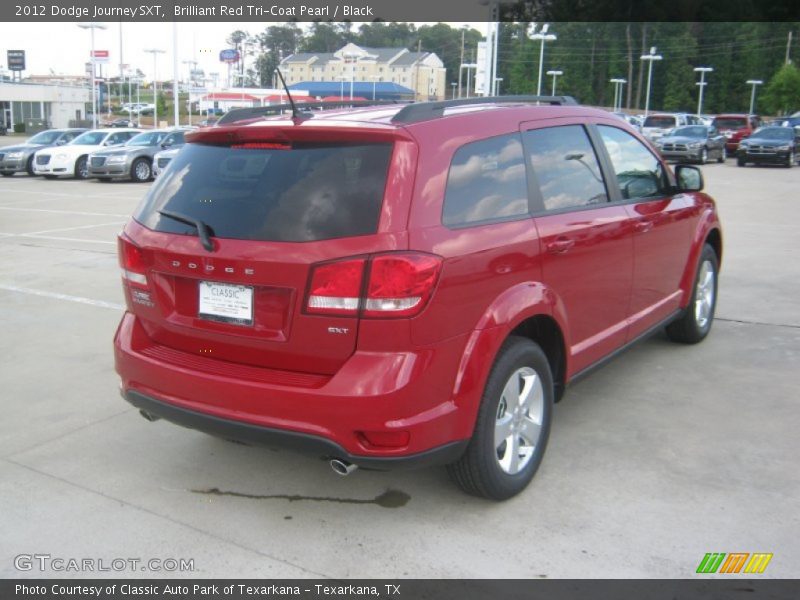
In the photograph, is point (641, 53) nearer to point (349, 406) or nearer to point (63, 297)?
point (63, 297)

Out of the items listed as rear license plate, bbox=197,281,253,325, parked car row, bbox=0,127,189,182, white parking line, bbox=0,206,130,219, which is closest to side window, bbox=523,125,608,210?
rear license plate, bbox=197,281,253,325

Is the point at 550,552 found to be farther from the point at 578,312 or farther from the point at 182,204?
the point at 182,204

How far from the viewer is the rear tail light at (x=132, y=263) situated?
3674 mm

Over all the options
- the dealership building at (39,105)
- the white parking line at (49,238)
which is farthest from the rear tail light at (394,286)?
the dealership building at (39,105)

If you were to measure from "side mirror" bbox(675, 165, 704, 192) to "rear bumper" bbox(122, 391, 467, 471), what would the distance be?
10.2 ft

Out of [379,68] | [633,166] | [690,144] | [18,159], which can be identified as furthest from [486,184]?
[379,68]

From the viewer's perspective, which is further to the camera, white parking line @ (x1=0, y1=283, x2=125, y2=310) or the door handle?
white parking line @ (x1=0, y1=283, x2=125, y2=310)

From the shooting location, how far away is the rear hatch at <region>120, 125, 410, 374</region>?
314 cm

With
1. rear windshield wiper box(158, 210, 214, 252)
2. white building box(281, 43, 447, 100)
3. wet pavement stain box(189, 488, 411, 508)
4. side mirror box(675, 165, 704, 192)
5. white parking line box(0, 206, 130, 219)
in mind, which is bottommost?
white parking line box(0, 206, 130, 219)

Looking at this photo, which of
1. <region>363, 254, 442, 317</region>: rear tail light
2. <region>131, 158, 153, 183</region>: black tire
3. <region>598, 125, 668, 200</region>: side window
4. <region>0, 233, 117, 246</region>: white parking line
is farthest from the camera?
<region>131, 158, 153, 183</region>: black tire

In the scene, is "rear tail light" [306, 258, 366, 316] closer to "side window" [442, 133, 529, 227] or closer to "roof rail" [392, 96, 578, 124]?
"side window" [442, 133, 529, 227]

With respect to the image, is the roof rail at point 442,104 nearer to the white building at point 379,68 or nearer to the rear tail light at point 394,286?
the rear tail light at point 394,286

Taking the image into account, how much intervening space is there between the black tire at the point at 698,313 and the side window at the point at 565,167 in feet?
6.01

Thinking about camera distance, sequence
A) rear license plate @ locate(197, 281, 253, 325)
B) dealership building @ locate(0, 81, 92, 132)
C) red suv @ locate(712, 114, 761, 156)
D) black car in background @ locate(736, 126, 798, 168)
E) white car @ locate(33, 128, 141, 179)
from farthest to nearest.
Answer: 1. dealership building @ locate(0, 81, 92, 132)
2. red suv @ locate(712, 114, 761, 156)
3. black car in background @ locate(736, 126, 798, 168)
4. white car @ locate(33, 128, 141, 179)
5. rear license plate @ locate(197, 281, 253, 325)
